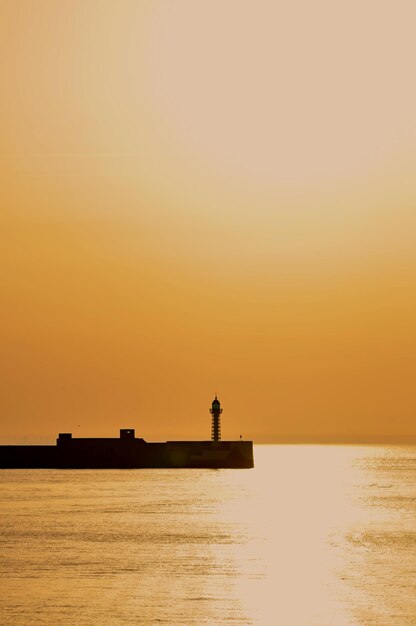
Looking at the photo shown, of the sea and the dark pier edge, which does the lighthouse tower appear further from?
the sea

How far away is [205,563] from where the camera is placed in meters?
50.5

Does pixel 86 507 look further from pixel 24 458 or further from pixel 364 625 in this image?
pixel 24 458

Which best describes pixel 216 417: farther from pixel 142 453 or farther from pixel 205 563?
pixel 205 563

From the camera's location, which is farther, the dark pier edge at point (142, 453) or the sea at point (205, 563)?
the dark pier edge at point (142, 453)

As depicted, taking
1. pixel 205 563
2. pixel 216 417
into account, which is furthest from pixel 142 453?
pixel 205 563

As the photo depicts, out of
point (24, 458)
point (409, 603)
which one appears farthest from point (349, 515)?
point (24, 458)

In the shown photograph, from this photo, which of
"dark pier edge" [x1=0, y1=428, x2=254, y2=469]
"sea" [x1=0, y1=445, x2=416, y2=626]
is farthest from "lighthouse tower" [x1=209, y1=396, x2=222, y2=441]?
"sea" [x1=0, y1=445, x2=416, y2=626]

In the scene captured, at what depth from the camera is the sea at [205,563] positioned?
37.3 metres

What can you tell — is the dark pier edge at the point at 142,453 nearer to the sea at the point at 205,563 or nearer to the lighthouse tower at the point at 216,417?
the lighthouse tower at the point at 216,417

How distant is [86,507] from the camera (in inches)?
3511

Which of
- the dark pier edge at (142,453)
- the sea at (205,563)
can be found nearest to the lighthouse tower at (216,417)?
the dark pier edge at (142,453)

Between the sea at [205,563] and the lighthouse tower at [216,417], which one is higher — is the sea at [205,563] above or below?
below

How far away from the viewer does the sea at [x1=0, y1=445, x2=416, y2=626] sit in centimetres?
3734

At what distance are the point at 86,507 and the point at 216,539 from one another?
28.2 meters
